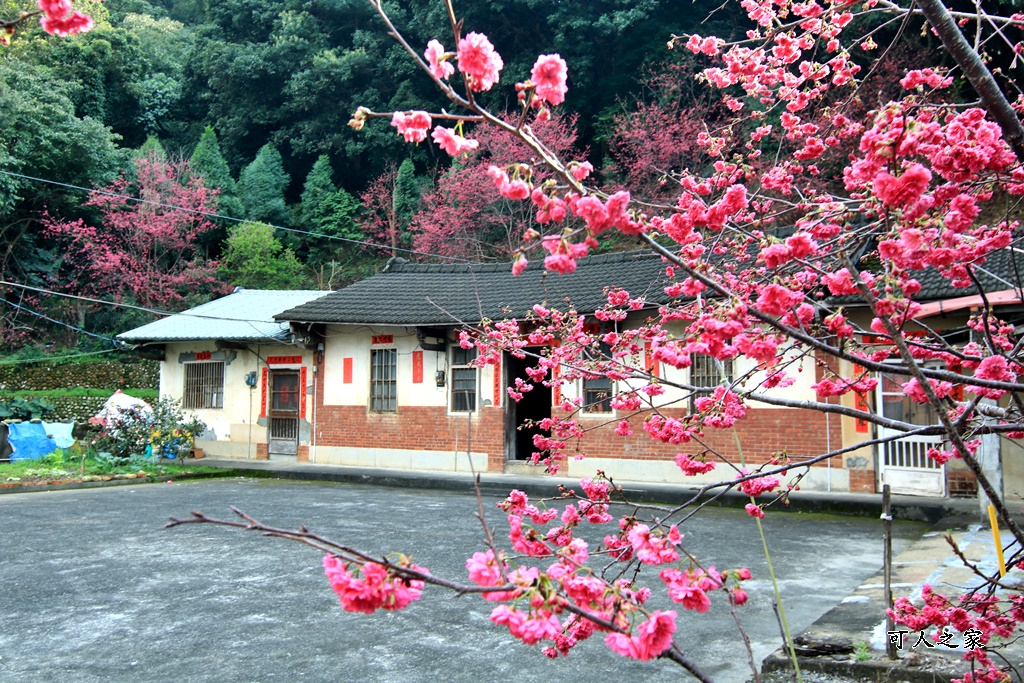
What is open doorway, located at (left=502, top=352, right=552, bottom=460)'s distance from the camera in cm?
1645

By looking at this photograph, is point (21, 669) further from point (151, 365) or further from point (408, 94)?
point (408, 94)

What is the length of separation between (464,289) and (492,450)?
3967mm

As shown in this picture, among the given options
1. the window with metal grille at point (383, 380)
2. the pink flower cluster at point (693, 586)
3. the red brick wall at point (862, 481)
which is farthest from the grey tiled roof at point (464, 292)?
the pink flower cluster at point (693, 586)

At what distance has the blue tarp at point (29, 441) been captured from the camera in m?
18.3

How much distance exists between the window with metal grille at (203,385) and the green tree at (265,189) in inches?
530

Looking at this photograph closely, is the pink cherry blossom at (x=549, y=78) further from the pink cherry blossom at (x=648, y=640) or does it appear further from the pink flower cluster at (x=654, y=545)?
the pink cherry blossom at (x=648, y=640)

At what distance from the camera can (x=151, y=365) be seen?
26.3m

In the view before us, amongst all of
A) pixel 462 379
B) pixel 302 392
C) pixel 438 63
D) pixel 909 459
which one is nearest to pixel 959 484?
pixel 909 459

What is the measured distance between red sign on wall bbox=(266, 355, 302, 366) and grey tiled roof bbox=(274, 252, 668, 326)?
4.30 ft

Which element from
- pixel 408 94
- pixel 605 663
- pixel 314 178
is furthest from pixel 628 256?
pixel 314 178

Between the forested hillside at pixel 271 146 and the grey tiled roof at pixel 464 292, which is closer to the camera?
the grey tiled roof at pixel 464 292

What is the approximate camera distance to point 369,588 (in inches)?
69.7

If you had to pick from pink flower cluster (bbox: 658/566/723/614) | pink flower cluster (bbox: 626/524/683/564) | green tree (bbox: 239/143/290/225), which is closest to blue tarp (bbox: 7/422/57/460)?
green tree (bbox: 239/143/290/225)

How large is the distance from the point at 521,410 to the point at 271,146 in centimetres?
2148
